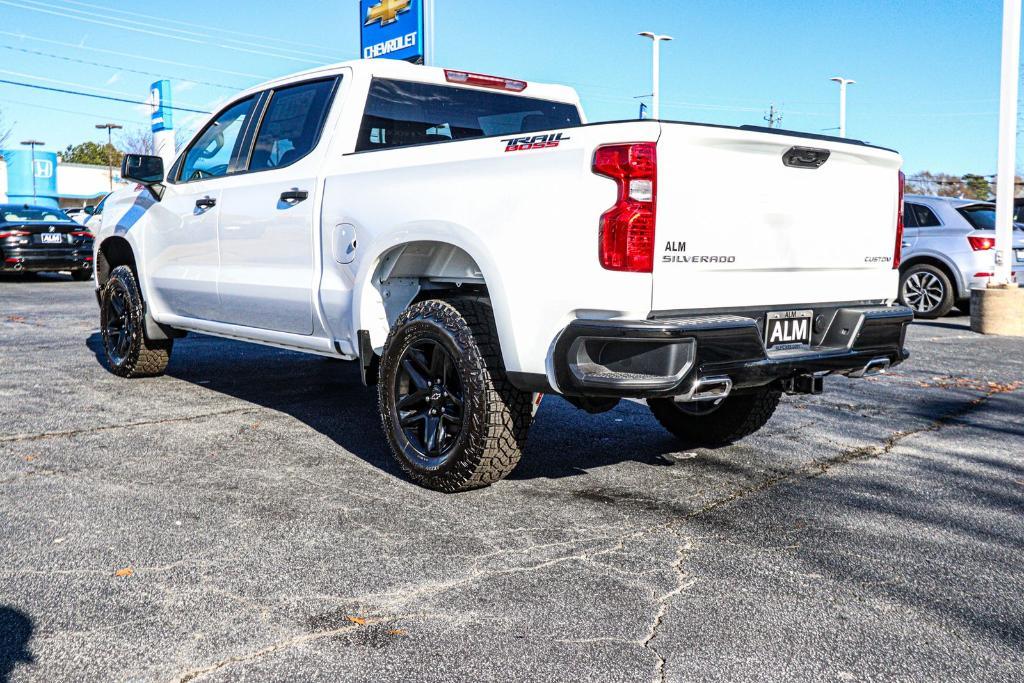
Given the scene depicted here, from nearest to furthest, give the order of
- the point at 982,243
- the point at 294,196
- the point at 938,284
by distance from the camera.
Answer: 1. the point at 294,196
2. the point at 982,243
3. the point at 938,284

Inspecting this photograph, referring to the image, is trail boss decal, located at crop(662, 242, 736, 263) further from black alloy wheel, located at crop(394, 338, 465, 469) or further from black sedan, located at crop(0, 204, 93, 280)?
black sedan, located at crop(0, 204, 93, 280)

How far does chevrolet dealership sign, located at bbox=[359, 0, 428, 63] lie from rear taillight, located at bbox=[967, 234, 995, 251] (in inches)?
413

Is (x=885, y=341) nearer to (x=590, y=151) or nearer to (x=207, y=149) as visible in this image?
(x=590, y=151)

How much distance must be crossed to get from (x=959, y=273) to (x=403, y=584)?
11.8m

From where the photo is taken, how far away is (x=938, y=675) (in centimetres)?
265

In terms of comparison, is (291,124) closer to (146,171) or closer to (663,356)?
(146,171)

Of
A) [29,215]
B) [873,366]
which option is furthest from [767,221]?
[29,215]

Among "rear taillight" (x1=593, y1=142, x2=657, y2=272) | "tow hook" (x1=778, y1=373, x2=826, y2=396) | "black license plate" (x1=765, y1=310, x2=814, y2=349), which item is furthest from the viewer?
"tow hook" (x1=778, y1=373, x2=826, y2=396)

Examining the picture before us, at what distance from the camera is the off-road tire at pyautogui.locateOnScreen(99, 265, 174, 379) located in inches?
275

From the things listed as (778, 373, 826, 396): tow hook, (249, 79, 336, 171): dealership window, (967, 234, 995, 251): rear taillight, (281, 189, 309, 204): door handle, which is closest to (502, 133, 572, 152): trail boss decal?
(778, 373, 826, 396): tow hook

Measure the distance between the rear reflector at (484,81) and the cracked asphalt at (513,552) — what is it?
206cm

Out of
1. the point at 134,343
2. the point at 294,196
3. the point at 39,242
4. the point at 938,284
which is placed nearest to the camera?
the point at 294,196

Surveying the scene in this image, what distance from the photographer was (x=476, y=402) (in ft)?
13.3

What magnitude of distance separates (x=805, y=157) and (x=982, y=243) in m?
10.1
